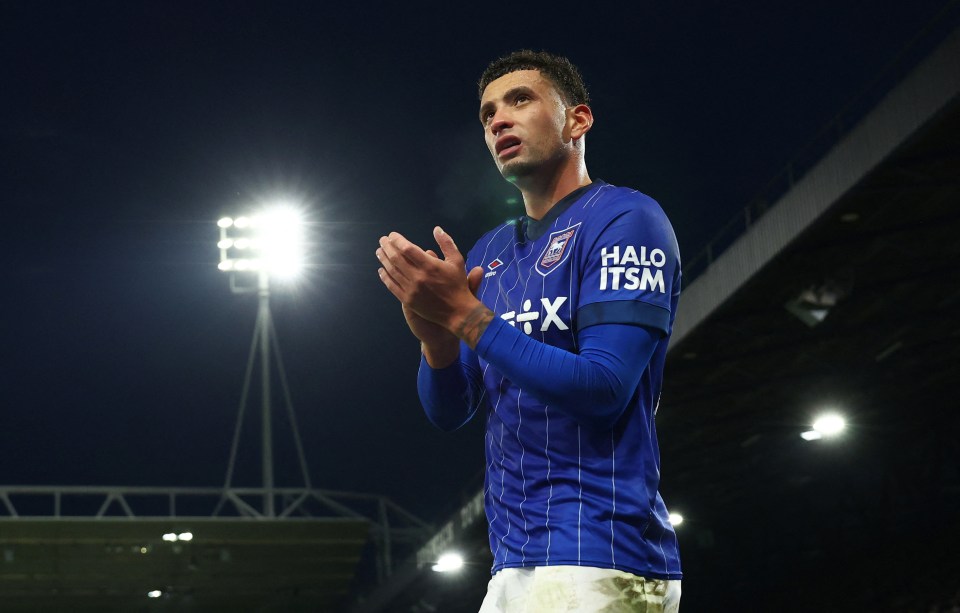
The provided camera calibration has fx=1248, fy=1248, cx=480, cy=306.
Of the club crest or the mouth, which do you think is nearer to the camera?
the club crest

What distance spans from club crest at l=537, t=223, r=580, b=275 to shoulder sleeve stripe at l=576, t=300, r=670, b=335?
158 millimetres

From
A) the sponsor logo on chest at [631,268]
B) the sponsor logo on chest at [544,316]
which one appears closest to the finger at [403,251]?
the sponsor logo on chest at [544,316]

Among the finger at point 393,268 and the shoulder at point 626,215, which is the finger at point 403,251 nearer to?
the finger at point 393,268

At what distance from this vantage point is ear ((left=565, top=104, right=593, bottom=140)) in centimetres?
280

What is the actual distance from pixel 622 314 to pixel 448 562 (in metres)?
23.3

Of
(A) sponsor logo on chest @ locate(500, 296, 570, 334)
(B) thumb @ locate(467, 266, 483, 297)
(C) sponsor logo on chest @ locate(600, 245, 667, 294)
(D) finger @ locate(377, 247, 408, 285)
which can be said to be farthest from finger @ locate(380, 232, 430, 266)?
(C) sponsor logo on chest @ locate(600, 245, 667, 294)

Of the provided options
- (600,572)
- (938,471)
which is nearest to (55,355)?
(938,471)

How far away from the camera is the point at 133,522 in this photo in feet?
79.2

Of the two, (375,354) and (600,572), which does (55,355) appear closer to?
(375,354)

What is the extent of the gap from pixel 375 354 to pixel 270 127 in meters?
9.29

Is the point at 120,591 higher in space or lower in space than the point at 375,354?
lower

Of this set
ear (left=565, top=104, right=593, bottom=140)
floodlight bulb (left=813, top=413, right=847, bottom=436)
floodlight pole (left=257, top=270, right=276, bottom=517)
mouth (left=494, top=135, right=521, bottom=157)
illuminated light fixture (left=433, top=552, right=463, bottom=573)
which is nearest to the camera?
mouth (left=494, top=135, right=521, bottom=157)

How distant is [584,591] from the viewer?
7.61ft

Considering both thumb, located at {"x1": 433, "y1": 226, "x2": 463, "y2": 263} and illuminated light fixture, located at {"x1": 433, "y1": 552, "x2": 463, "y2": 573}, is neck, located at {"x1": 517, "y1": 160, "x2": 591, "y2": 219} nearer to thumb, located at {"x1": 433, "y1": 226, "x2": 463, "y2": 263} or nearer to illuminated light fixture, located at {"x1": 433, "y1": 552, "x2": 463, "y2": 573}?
thumb, located at {"x1": 433, "y1": 226, "x2": 463, "y2": 263}
